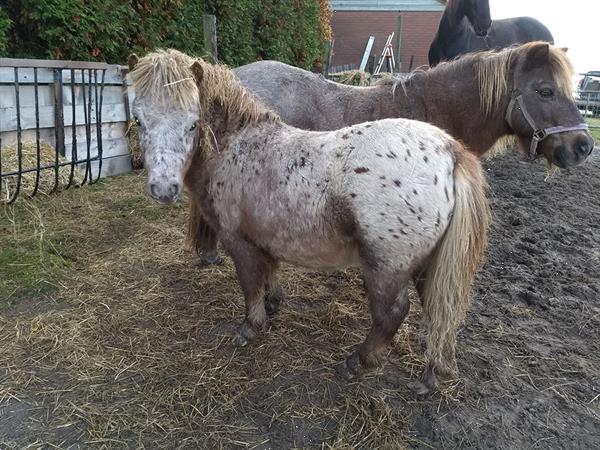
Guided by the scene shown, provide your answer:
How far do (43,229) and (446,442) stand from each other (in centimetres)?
351

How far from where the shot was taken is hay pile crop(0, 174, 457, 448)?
79.0 inches

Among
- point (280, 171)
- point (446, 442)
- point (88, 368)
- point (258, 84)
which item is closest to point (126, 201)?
point (258, 84)

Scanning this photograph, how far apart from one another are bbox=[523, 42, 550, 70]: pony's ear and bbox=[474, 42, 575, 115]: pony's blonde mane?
0.09 feet

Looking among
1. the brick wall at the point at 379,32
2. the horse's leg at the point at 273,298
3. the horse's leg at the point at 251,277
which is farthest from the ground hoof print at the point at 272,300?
the brick wall at the point at 379,32

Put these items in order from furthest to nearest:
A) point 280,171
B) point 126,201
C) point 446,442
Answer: point 126,201 < point 280,171 < point 446,442

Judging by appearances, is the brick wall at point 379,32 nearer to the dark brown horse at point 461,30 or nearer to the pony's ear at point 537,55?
the dark brown horse at point 461,30

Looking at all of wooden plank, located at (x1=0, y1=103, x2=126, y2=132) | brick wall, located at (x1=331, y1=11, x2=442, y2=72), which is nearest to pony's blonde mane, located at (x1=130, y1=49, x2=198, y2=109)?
wooden plank, located at (x1=0, y1=103, x2=126, y2=132)

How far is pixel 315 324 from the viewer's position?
2869mm

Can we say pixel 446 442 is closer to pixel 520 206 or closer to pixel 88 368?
pixel 88 368

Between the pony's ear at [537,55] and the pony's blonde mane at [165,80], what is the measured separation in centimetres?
246

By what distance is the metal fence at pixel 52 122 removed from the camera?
3.92 meters

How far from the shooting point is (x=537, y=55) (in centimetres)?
312

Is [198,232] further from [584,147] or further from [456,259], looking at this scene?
[584,147]

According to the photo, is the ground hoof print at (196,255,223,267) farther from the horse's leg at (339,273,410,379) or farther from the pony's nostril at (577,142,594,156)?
the pony's nostril at (577,142,594,156)
